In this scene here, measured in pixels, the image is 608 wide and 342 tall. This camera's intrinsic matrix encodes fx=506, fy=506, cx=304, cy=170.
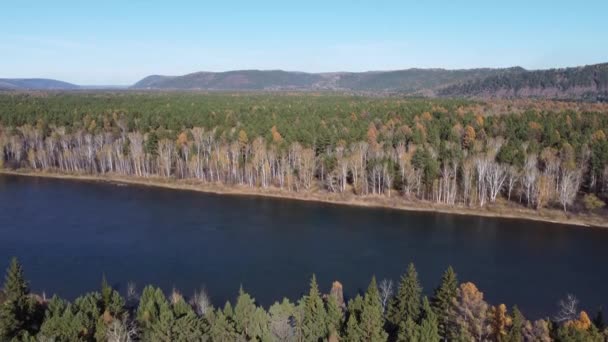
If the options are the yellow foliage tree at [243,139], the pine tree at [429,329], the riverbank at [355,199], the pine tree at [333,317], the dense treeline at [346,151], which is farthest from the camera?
the yellow foliage tree at [243,139]

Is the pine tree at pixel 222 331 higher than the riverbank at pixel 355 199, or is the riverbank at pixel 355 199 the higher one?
the pine tree at pixel 222 331

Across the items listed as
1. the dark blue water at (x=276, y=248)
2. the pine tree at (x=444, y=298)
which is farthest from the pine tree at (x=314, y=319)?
the dark blue water at (x=276, y=248)

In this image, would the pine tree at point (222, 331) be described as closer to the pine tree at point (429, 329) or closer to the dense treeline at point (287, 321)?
the dense treeline at point (287, 321)

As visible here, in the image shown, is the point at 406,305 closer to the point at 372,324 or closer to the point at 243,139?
the point at 372,324

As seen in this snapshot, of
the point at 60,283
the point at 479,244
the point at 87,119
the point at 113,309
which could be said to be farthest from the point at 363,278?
the point at 87,119

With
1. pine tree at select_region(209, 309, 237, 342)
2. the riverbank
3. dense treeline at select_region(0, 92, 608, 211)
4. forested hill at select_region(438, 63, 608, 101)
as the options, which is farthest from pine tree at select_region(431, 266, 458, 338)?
forested hill at select_region(438, 63, 608, 101)

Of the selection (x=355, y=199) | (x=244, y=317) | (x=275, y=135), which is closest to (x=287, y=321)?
(x=244, y=317)
